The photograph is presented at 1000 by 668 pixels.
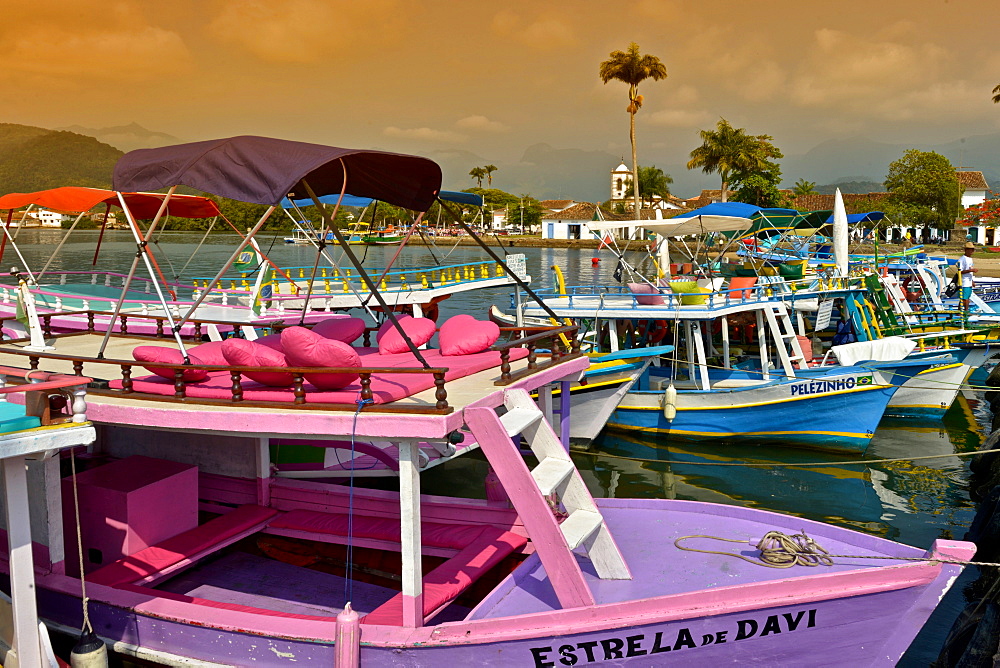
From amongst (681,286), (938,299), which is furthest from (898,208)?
(681,286)

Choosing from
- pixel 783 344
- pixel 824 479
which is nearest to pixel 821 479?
pixel 824 479

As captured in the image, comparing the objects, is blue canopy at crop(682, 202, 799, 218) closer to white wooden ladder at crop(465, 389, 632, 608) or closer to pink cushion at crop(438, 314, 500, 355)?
pink cushion at crop(438, 314, 500, 355)

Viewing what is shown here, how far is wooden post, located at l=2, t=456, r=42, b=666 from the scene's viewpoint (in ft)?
17.1

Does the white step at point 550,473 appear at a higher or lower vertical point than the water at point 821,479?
higher

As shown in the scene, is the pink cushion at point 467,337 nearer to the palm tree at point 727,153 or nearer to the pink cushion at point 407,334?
the pink cushion at point 407,334

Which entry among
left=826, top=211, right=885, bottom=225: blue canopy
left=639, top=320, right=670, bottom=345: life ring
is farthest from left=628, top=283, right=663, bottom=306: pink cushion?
left=826, top=211, right=885, bottom=225: blue canopy

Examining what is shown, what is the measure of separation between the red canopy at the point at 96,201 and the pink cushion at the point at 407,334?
9.61ft

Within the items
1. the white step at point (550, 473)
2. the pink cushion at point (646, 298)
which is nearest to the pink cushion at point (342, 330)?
the white step at point (550, 473)

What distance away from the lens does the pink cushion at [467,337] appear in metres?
7.88

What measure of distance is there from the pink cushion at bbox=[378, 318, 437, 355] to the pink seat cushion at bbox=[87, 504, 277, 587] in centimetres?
220

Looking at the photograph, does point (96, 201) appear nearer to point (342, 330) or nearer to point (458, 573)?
point (342, 330)

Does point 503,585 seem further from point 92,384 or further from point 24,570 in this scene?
point 92,384

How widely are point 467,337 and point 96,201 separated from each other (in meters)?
5.07

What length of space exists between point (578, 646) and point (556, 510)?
2604mm
